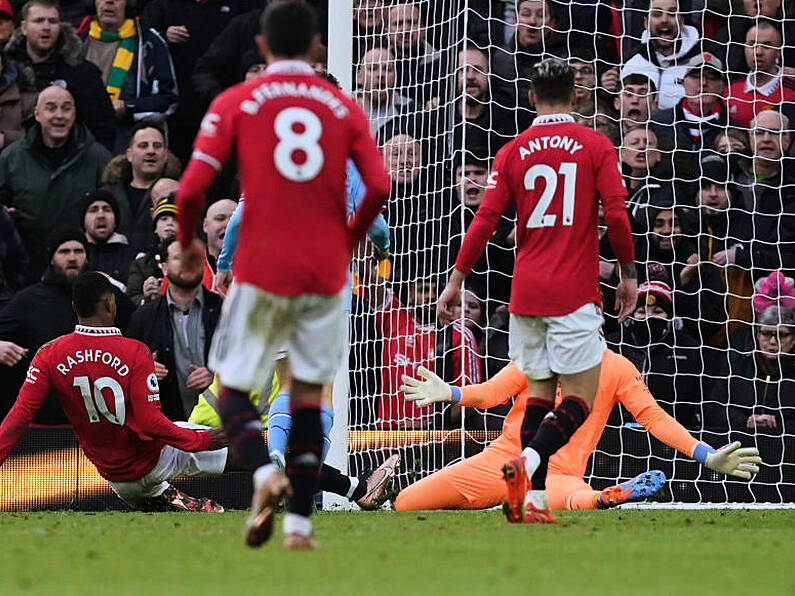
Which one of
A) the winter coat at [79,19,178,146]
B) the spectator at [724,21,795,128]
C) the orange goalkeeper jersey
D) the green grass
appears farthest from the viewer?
the winter coat at [79,19,178,146]

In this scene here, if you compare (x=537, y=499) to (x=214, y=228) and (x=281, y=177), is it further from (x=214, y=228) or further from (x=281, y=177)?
(x=214, y=228)

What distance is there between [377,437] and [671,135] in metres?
3.17

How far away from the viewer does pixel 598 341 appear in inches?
219

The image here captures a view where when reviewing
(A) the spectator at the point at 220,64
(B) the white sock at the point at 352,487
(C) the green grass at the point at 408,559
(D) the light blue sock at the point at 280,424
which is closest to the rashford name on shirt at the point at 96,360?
(D) the light blue sock at the point at 280,424

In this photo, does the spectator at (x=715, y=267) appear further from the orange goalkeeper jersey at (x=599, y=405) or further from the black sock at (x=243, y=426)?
the black sock at (x=243, y=426)

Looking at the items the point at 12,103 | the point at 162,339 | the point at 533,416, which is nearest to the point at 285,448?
the point at 533,416

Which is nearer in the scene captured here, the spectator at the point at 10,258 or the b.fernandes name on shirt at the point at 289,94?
the b.fernandes name on shirt at the point at 289,94

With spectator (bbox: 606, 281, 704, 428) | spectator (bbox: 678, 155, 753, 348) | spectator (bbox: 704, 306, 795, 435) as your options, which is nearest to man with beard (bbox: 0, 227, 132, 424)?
spectator (bbox: 606, 281, 704, 428)

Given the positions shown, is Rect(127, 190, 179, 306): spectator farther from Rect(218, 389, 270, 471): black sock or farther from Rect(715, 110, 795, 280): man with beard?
Rect(218, 389, 270, 471): black sock

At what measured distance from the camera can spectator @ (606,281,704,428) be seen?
8.80 m

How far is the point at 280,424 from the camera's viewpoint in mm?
6469

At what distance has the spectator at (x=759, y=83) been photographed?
31.3ft

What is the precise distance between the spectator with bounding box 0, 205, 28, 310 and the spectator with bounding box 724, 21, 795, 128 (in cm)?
524

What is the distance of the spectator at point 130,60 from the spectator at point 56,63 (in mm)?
166
